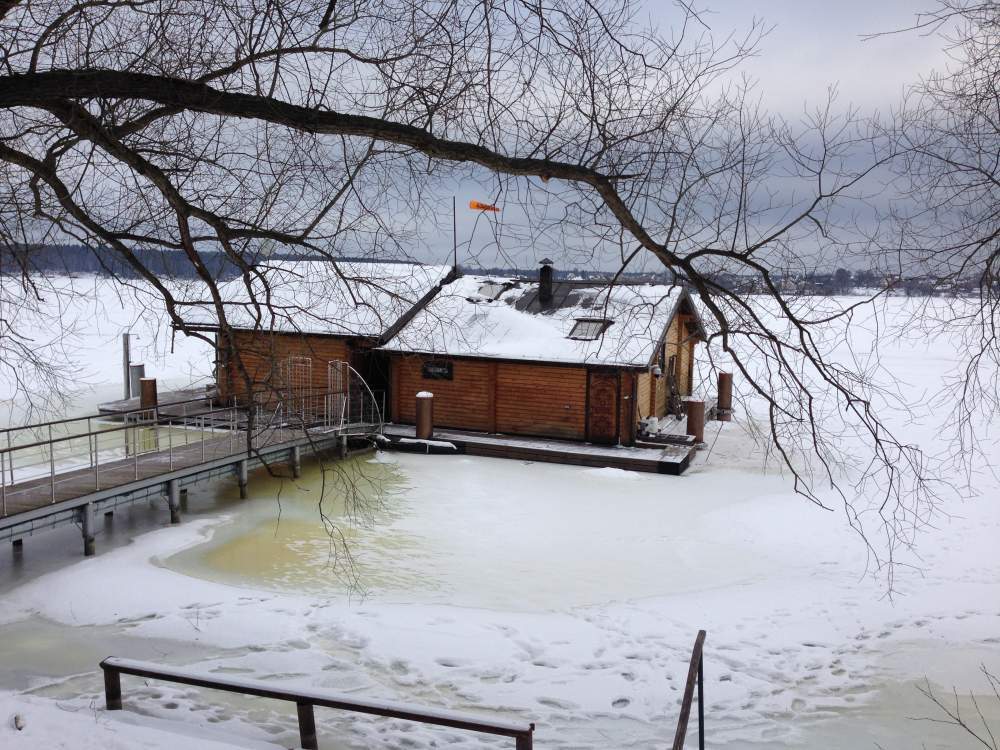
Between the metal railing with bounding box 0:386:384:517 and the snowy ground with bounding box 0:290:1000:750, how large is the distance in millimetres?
878

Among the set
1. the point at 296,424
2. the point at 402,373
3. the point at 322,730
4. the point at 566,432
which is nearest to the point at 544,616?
the point at 322,730

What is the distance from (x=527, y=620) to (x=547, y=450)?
298 inches

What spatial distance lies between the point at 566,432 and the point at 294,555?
7615mm

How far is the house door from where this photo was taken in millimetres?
16828

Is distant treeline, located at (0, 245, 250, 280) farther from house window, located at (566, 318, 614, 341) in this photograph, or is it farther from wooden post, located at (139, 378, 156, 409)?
wooden post, located at (139, 378, 156, 409)

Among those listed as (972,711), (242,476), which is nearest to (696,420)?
(242,476)

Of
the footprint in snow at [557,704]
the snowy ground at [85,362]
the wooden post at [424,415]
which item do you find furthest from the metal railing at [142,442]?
the footprint in snow at [557,704]

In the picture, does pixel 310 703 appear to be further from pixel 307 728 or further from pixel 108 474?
pixel 108 474

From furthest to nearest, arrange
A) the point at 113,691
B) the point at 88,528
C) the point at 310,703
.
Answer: the point at 88,528, the point at 113,691, the point at 310,703

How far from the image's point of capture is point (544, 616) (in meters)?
9.04

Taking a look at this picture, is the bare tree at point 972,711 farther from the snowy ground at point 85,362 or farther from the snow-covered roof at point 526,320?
the snow-covered roof at point 526,320

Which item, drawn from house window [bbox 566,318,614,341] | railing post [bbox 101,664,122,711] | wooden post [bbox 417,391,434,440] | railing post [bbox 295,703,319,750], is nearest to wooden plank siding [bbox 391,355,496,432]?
wooden post [bbox 417,391,434,440]

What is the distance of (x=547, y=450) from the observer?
53.6 feet

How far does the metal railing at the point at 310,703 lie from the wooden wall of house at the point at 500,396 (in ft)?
37.6
